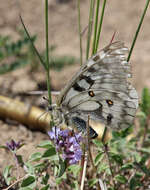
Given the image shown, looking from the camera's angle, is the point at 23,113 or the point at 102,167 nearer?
the point at 102,167

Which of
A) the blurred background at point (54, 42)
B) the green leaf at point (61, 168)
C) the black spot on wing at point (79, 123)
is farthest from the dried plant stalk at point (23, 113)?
the green leaf at point (61, 168)

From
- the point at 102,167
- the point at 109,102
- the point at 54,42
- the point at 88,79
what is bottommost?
the point at 102,167

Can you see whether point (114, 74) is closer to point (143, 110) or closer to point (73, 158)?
point (73, 158)

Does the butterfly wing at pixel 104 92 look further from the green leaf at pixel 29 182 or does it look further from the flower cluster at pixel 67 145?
the green leaf at pixel 29 182

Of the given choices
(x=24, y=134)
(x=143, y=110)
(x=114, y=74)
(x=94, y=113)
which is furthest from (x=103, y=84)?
(x=24, y=134)

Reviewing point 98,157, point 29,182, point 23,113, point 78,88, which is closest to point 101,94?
point 78,88

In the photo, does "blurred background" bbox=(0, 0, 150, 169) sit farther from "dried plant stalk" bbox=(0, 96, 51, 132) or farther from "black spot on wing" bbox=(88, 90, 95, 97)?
"black spot on wing" bbox=(88, 90, 95, 97)

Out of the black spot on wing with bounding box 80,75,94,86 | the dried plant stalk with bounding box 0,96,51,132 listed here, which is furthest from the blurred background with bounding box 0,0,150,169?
the black spot on wing with bounding box 80,75,94,86

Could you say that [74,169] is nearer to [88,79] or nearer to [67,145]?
[67,145]
